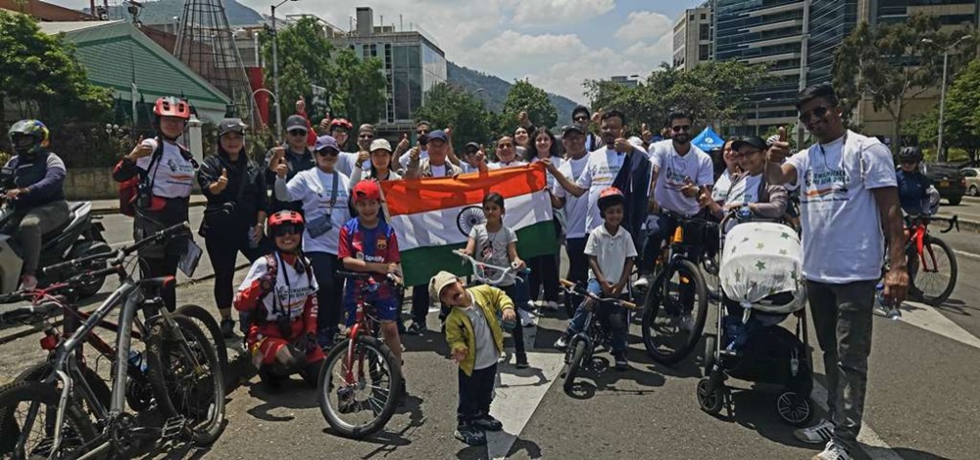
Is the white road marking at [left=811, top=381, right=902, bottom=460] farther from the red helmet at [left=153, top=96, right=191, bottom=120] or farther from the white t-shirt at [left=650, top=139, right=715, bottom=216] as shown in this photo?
the red helmet at [left=153, top=96, right=191, bottom=120]

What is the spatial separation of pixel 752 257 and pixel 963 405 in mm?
1967

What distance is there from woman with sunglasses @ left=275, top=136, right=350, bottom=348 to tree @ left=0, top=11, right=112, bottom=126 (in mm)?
23791

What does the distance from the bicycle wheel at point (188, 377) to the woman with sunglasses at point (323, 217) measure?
1409 mm

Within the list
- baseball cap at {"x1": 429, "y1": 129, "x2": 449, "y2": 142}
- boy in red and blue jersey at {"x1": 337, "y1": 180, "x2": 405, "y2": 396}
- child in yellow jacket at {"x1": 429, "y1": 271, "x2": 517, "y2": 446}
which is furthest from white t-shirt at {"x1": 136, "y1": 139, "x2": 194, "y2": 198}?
child in yellow jacket at {"x1": 429, "y1": 271, "x2": 517, "y2": 446}

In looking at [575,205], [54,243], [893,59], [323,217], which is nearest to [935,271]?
[575,205]

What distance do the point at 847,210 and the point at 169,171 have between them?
5244 mm

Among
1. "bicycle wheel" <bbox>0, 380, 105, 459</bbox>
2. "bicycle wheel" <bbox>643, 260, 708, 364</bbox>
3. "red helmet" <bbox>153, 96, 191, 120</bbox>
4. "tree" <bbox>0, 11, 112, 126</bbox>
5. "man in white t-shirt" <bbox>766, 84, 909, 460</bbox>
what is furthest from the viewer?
"tree" <bbox>0, 11, 112, 126</bbox>

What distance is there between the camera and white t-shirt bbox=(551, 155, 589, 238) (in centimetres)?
714

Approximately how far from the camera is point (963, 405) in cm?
475

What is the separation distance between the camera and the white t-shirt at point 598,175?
649cm

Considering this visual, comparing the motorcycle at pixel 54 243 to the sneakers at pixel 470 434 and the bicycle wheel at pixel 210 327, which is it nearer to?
the bicycle wheel at pixel 210 327

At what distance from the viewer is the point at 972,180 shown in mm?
26047

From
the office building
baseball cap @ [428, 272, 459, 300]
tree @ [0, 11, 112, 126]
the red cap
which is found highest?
the office building

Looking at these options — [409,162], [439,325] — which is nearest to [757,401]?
[439,325]
